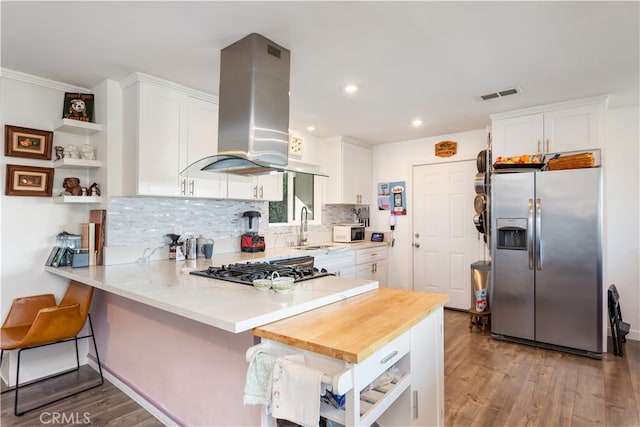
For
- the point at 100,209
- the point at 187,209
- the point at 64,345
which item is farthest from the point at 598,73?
the point at 64,345

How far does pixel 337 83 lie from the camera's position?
288cm

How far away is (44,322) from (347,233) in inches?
133

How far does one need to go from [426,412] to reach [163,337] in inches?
62.9

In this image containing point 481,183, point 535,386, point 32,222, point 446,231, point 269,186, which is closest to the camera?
point 535,386

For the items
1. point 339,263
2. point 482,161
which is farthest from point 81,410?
point 482,161

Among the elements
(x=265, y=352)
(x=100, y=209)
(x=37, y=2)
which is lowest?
(x=265, y=352)

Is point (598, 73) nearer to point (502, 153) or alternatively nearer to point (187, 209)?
point (502, 153)

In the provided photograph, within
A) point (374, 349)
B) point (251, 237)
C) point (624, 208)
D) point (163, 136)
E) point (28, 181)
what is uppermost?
point (163, 136)

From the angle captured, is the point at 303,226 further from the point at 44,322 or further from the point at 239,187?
the point at 44,322

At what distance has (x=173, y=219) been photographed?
10.5 feet

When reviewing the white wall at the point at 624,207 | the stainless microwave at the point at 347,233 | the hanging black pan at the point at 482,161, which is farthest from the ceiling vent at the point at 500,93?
the stainless microwave at the point at 347,233

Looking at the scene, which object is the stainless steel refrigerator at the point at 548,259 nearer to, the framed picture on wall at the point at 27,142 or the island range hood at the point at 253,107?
the island range hood at the point at 253,107

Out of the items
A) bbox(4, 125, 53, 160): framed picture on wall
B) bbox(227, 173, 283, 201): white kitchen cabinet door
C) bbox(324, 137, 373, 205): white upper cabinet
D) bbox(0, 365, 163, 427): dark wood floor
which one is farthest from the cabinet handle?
bbox(324, 137, 373, 205): white upper cabinet

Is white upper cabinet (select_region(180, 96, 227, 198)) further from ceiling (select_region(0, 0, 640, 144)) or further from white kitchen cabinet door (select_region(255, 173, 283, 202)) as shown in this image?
white kitchen cabinet door (select_region(255, 173, 283, 202))
